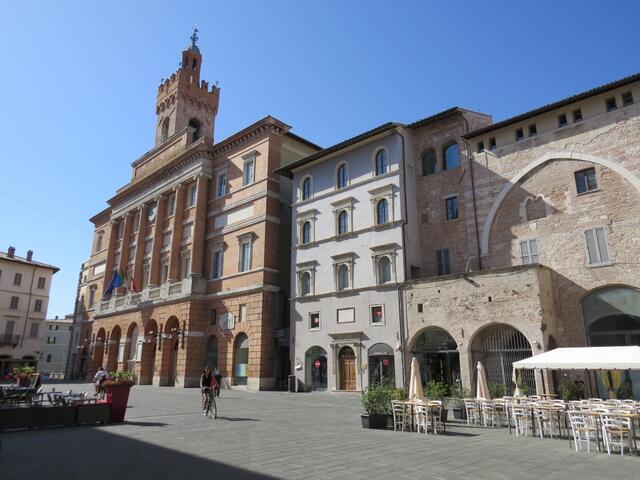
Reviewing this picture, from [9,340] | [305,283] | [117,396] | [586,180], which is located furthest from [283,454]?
[9,340]

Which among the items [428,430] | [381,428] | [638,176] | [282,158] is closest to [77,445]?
[381,428]

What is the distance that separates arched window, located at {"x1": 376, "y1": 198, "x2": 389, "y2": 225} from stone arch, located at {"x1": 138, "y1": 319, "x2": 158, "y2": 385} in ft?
70.9

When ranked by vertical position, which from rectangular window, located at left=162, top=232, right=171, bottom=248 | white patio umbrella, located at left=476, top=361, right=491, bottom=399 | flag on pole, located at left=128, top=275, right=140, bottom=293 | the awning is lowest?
white patio umbrella, located at left=476, top=361, right=491, bottom=399

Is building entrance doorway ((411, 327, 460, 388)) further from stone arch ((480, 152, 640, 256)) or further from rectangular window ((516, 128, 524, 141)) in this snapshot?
rectangular window ((516, 128, 524, 141))

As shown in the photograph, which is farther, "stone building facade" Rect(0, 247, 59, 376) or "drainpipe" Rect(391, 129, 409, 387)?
"stone building facade" Rect(0, 247, 59, 376)

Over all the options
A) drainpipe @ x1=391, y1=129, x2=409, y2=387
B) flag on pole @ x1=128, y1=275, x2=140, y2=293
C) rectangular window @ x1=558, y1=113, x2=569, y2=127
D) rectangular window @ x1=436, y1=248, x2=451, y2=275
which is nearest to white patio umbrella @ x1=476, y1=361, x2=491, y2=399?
drainpipe @ x1=391, y1=129, x2=409, y2=387

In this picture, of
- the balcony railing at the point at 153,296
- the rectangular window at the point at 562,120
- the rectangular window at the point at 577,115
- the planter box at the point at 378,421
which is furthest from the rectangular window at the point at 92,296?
the rectangular window at the point at 577,115

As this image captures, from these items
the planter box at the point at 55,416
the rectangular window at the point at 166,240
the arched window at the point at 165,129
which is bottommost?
the planter box at the point at 55,416

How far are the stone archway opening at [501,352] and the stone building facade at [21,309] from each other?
5469 cm

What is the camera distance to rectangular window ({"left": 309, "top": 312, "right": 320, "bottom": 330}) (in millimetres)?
28094

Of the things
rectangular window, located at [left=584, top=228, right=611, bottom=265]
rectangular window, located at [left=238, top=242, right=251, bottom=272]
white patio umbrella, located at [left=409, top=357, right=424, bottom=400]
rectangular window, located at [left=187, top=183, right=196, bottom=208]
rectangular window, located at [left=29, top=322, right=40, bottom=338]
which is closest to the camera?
white patio umbrella, located at [left=409, top=357, right=424, bottom=400]

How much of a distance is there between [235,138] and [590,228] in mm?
24723

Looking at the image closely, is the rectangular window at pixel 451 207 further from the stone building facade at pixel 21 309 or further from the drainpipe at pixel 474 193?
the stone building facade at pixel 21 309

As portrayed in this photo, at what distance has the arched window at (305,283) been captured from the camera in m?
29.3
